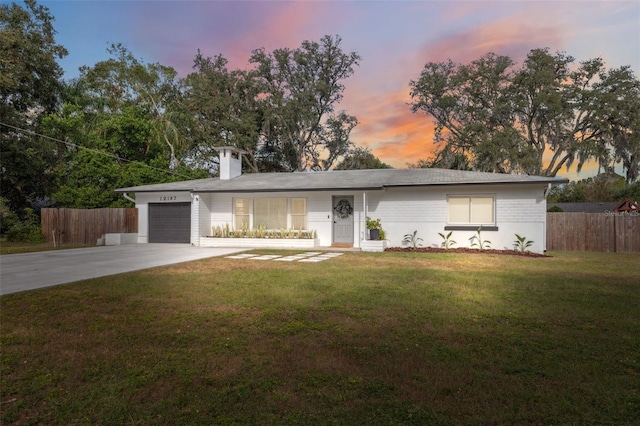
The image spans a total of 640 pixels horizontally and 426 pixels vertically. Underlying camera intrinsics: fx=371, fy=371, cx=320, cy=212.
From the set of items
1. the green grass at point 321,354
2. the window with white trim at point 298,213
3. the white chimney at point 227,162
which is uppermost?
the white chimney at point 227,162

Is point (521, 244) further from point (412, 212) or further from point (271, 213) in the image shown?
point (271, 213)

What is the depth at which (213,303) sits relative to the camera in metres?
5.41

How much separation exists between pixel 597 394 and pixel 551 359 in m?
0.67

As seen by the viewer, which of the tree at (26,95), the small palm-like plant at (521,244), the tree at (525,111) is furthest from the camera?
the tree at (525,111)

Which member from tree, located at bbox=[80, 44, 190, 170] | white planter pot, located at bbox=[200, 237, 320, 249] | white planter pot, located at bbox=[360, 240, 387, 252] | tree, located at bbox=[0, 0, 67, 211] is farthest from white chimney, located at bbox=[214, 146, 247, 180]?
tree, located at bbox=[0, 0, 67, 211]

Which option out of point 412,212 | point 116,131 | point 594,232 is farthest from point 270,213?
point 116,131

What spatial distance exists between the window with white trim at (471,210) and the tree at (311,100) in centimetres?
1917

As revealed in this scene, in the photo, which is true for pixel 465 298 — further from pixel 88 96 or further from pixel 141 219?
pixel 88 96

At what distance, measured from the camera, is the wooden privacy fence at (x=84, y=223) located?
676 inches

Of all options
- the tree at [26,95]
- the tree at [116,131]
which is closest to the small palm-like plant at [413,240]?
the tree at [116,131]

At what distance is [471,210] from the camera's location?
13.6 meters

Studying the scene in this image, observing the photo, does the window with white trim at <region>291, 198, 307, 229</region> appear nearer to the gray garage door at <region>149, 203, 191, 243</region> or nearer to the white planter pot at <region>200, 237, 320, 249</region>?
the white planter pot at <region>200, 237, 320, 249</region>

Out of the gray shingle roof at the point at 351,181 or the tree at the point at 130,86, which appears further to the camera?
the tree at the point at 130,86

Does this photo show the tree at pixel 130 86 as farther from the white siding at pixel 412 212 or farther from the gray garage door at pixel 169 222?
the white siding at pixel 412 212
